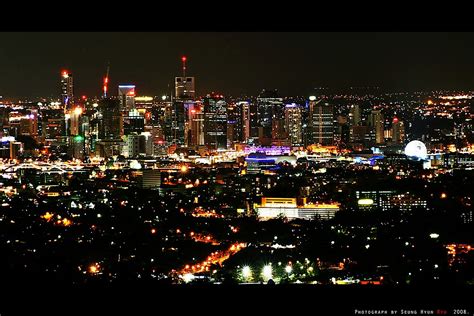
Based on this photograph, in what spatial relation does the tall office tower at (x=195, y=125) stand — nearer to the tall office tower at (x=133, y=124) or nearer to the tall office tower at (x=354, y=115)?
the tall office tower at (x=133, y=124)

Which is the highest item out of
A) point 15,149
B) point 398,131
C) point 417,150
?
point 398,131

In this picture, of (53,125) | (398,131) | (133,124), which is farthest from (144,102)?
(398,131)

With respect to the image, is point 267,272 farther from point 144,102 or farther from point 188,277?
point 144,102

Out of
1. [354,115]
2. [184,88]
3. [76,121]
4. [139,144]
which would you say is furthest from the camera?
[139,144]
